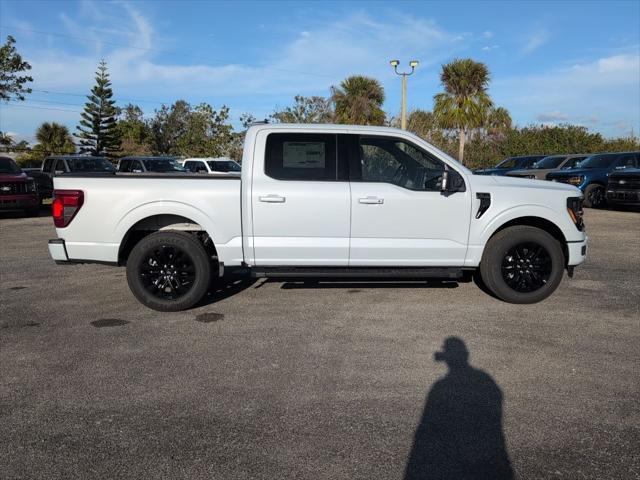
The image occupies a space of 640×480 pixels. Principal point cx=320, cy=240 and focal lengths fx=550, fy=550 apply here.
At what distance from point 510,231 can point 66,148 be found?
54.6 m

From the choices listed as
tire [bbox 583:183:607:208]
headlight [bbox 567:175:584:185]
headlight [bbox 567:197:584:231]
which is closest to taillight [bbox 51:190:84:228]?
headlight [bbox 567:197:584:231]

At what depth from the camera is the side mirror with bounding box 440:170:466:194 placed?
19.1 ft

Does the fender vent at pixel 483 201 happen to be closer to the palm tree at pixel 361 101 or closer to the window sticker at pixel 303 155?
the window sticker at pixel 303 155

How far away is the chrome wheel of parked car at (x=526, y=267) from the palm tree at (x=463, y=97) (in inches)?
1042

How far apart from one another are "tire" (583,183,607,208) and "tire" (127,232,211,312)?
50.4ft

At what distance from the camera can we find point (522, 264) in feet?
20.3

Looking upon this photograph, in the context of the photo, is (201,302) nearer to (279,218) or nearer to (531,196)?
(279,218)

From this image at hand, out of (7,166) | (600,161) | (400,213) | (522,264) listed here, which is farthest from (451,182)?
(7,166)

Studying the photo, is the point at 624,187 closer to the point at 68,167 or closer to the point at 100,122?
the point at 68,167

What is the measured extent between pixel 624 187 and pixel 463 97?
17.4 meters

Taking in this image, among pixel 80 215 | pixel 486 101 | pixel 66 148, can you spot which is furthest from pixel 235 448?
pixel 66 148

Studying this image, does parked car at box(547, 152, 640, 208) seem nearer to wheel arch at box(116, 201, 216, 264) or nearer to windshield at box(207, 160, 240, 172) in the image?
windshield at box(207, 160, 240, 172)

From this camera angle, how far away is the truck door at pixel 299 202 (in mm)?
5832

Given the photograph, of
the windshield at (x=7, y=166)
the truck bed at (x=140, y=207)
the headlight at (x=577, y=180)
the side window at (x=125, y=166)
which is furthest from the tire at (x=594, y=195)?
the windshield at (x=7, y=166)
